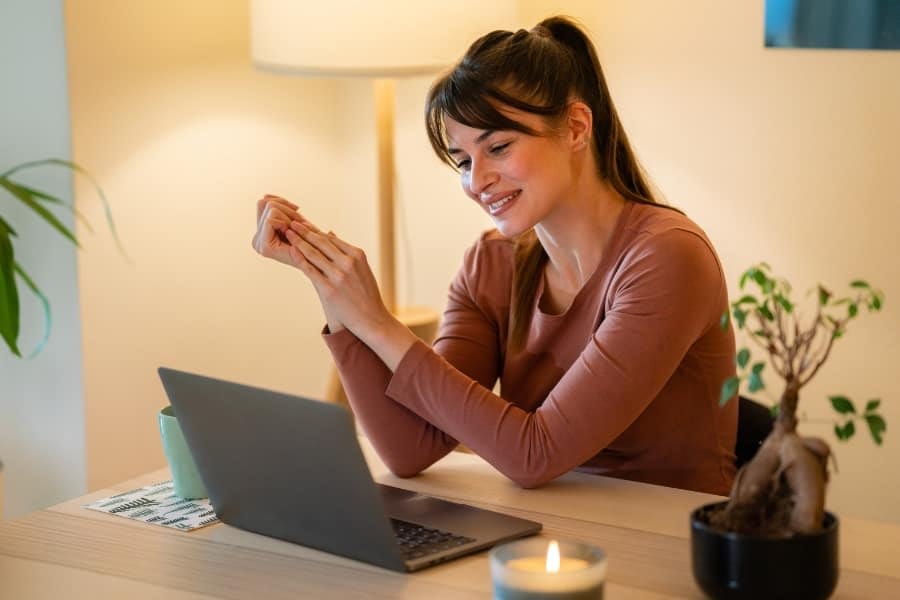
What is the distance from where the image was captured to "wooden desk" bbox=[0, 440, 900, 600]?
122 cm

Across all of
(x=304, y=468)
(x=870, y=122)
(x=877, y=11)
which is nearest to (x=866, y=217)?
(x=870, y=122)

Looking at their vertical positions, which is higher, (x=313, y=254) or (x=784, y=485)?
(x=313, y=254)

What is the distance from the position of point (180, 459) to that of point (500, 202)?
20.8 inches

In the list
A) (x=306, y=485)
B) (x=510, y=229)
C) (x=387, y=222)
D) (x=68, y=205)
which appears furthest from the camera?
(x=387, y=222)

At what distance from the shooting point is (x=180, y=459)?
149cm

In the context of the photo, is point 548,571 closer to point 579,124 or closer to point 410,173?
point 579,124

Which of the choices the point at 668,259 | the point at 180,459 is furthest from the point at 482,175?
the point at 180,459

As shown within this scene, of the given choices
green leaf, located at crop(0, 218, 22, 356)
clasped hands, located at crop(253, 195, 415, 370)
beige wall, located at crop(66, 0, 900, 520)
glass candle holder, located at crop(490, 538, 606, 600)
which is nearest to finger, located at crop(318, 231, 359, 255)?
clasped hands, located at crop(253, 195, 415, 370)

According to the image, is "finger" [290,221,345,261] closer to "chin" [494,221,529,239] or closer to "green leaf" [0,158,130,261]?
"chin" [494,221,529,239]

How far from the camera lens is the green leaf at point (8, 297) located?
2.40 metres

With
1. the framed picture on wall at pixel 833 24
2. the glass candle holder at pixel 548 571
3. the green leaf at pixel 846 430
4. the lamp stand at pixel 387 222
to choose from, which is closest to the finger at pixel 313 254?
the glass candle holder at pixel 548 571

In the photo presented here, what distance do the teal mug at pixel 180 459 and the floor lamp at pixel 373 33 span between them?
113 cm

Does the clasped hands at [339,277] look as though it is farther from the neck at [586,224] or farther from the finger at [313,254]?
the neck at [586,224]

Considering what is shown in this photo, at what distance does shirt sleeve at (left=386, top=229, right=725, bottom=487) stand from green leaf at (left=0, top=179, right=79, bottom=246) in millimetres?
1017
